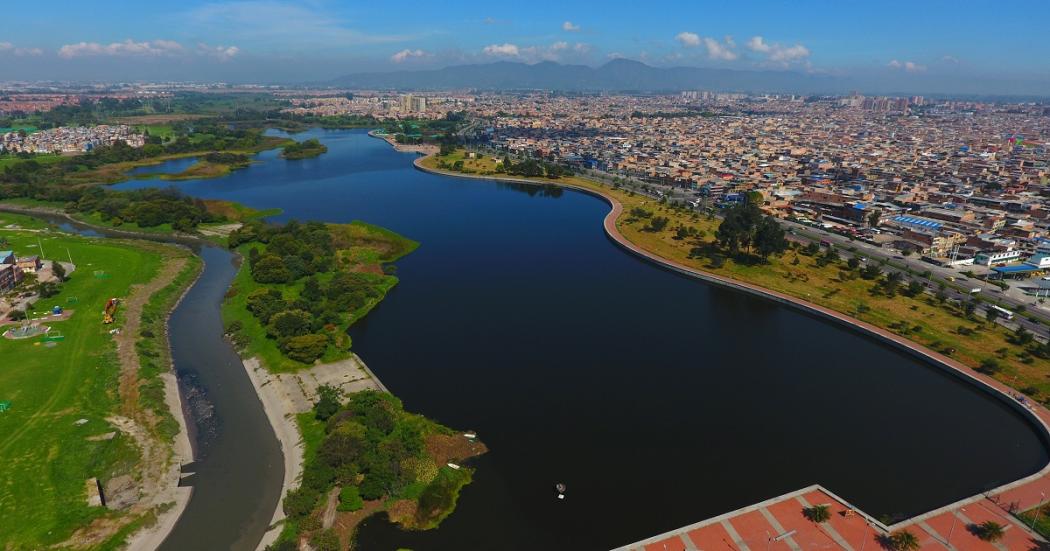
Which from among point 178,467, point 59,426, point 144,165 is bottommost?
point 178,467

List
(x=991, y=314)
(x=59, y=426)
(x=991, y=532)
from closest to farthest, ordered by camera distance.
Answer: (x=991, y=532) → (x=59, y=426) → (x=991, y=314)

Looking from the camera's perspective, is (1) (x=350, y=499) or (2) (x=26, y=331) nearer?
(1) (x=350, y=499)

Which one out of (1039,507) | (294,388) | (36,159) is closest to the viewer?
(1039,507)

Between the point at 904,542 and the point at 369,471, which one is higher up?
the point at 904,542

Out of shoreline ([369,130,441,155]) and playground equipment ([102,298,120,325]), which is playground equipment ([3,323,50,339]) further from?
shoreline ([369,130,441,155])

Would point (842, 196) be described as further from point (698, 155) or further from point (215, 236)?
point (215, 236)

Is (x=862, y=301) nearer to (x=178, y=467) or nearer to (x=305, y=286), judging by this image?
(x=305, y=286)

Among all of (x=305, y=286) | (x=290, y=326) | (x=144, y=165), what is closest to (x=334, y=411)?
(x=290, y=326)
